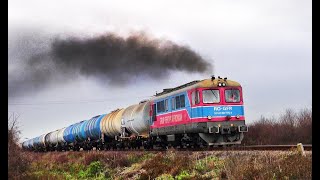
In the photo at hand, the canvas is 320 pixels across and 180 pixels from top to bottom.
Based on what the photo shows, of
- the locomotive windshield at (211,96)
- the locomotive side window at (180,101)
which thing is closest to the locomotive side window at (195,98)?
the locomotive windshield at (211,96)

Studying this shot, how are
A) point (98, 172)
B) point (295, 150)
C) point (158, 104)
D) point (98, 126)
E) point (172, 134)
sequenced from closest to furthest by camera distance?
point (295, 150)
point (98, 172)
point (172, 134)
point (158, 104)
point (98, 126)

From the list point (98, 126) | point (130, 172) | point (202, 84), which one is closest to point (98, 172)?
point (130, 172)

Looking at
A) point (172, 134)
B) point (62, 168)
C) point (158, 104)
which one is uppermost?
point (158, 104)

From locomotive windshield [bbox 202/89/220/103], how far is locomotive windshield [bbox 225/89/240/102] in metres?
0.51

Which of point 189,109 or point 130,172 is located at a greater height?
point 189,109

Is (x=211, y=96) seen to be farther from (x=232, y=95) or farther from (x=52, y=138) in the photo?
A: (x=52, y=138)

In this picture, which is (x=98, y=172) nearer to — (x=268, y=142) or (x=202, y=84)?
(x=202, y=84)

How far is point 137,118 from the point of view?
28453 mm

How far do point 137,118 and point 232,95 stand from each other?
849 cm

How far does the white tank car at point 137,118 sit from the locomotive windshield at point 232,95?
6.56 metres

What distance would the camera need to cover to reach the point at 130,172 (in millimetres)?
17172

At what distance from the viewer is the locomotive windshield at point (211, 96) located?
68.4 ft
